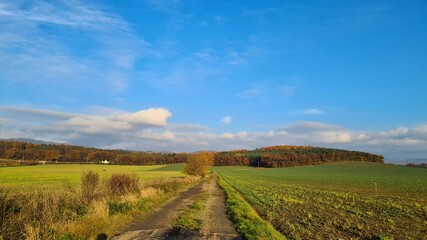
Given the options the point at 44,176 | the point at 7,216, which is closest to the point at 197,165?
the point at 44,176

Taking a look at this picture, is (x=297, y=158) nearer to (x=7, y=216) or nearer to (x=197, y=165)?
(x=197, y=165)

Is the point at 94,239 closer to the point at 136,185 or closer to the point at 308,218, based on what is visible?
the point at 308,218

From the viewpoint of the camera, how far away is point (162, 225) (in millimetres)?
15492

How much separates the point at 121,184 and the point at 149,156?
452 ft

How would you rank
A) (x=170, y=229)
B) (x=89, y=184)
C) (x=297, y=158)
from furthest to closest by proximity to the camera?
(x=297, y=158), (x=89, y=184), (x=170, y=229)

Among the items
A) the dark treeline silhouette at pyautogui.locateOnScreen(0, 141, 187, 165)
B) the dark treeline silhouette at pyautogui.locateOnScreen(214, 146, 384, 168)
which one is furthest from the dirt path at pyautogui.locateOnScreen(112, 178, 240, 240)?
the dark treeline silhouette at pyautogui.locateOnScreen(214, 146, 384, 168)

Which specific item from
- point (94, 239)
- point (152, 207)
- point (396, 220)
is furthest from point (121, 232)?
point (396, 220)

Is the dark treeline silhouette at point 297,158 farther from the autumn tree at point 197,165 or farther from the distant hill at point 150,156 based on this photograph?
the autumn tree at point 197,165

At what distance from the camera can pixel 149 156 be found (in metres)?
162

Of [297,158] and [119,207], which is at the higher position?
[297,158]

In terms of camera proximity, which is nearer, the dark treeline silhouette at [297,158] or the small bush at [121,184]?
the small bush at [121,184]

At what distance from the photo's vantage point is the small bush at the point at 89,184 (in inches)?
806

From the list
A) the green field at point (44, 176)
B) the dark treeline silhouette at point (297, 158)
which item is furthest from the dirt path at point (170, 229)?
the dark treeline silhouette at point (297, 158)

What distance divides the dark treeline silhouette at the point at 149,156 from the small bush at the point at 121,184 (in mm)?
114583
